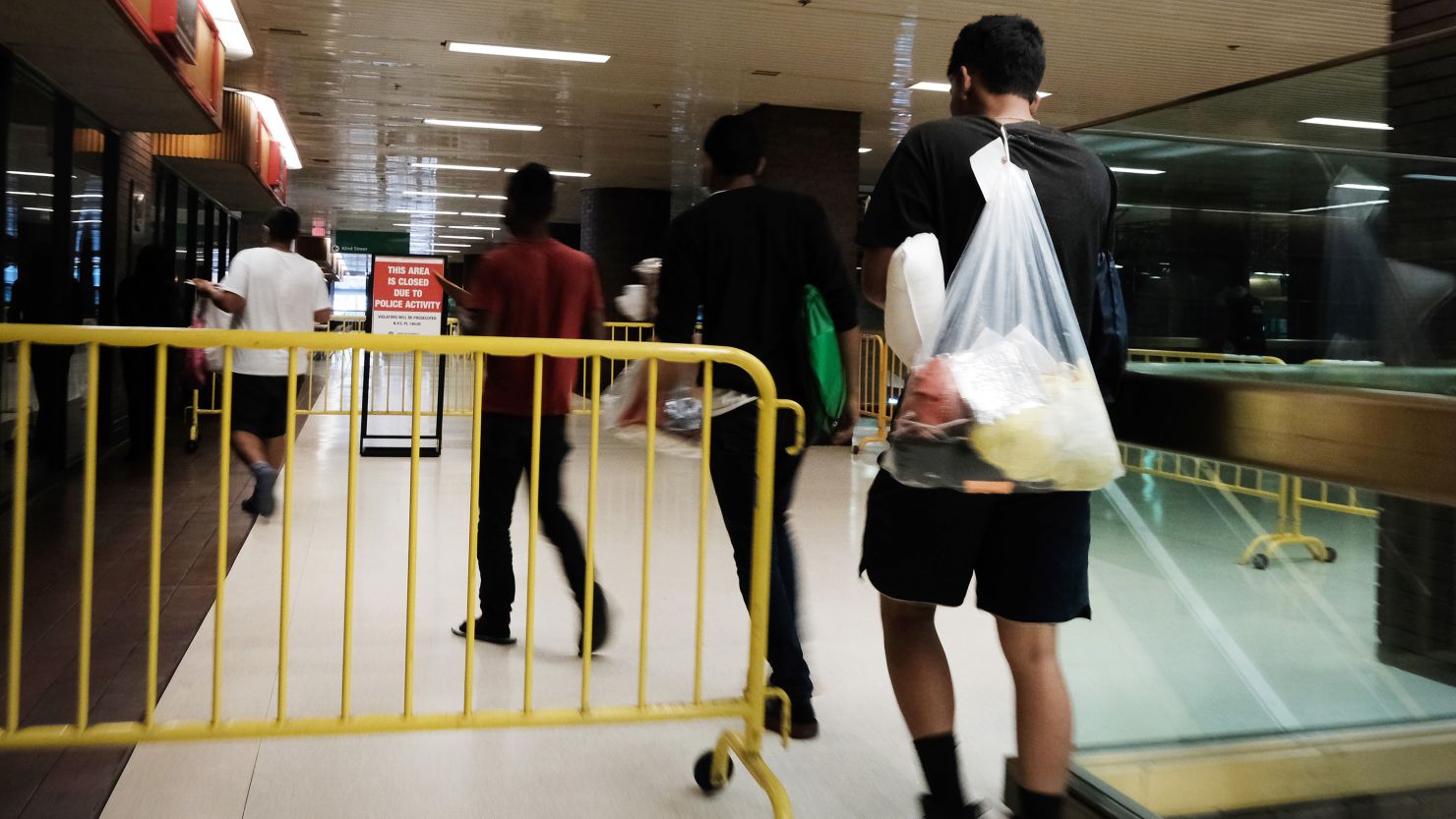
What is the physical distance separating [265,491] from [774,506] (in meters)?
3.90

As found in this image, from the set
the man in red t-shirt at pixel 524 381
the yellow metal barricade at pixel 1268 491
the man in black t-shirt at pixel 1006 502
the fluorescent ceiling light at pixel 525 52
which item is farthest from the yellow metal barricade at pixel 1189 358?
the fluorescent ceiling light at pixel 525 52

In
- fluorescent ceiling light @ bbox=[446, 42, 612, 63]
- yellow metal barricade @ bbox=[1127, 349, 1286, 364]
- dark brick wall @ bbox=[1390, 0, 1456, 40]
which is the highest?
fluorescent ceiling light @ bbox=[446, 42, 612, 63]

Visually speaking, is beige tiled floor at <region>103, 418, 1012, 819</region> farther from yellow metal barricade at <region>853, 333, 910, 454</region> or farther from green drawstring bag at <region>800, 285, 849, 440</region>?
yellow metal barricade at <region>853, 333, 910, 454</region>

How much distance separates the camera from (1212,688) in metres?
2.72

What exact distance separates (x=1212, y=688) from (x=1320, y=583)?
0.36 metres

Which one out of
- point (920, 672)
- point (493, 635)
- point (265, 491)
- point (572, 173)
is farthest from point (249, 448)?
point (572, 173)

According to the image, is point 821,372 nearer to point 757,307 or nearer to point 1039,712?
point 757,307

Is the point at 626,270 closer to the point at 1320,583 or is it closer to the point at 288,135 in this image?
the point at 288,135

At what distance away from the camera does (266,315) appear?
21.2 ft

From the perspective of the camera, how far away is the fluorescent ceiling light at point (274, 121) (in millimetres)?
12377

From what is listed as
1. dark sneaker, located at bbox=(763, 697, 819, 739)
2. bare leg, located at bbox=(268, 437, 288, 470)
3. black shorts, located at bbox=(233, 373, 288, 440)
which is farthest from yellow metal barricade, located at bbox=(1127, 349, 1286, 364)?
bare leg, located at bbox=(268, 437, 288, 470)

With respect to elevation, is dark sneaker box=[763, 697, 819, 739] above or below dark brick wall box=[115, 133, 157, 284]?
below

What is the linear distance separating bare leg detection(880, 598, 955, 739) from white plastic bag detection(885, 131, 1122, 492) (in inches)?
15.2

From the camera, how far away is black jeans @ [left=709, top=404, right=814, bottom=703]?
10.5ft
